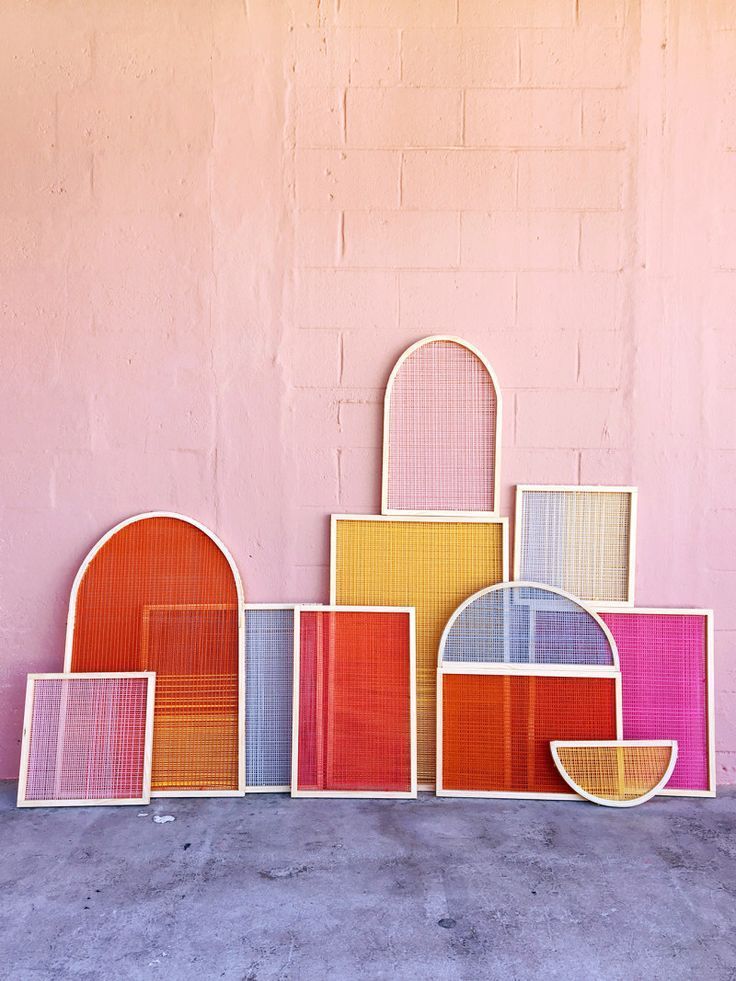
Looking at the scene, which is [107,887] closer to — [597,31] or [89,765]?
[89,765]

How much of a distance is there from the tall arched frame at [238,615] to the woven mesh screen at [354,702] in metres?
0.19

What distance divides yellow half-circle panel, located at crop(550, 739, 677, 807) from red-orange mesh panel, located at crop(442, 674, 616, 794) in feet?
0.14

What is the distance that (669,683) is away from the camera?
2.39 m

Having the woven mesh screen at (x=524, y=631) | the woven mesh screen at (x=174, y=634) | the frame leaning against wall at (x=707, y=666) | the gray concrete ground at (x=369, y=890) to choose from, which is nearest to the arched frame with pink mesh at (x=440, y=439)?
the woven mesh screen at (x=524, y=631)

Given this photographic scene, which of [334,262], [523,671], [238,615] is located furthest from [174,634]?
[334,262]

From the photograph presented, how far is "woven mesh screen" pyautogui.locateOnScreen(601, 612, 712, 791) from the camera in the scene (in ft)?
7.77

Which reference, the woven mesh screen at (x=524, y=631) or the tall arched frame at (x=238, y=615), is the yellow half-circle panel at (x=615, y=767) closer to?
the woven mesh screen at (x=524, y=631)

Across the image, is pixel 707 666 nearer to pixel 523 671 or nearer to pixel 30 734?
pixel 523 671

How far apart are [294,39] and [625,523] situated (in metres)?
1.91

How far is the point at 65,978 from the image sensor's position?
4.95 ft

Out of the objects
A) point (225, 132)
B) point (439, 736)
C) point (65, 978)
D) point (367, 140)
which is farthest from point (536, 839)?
point (225, 132)

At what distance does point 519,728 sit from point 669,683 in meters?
0.51

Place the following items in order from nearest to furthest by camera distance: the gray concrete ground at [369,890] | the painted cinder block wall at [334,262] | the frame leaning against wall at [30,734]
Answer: the gray concrete ground at [369,890] → the frame leaning against wall at [30,734] → the painted cinder block wall at [334,262]

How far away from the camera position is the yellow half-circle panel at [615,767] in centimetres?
229
